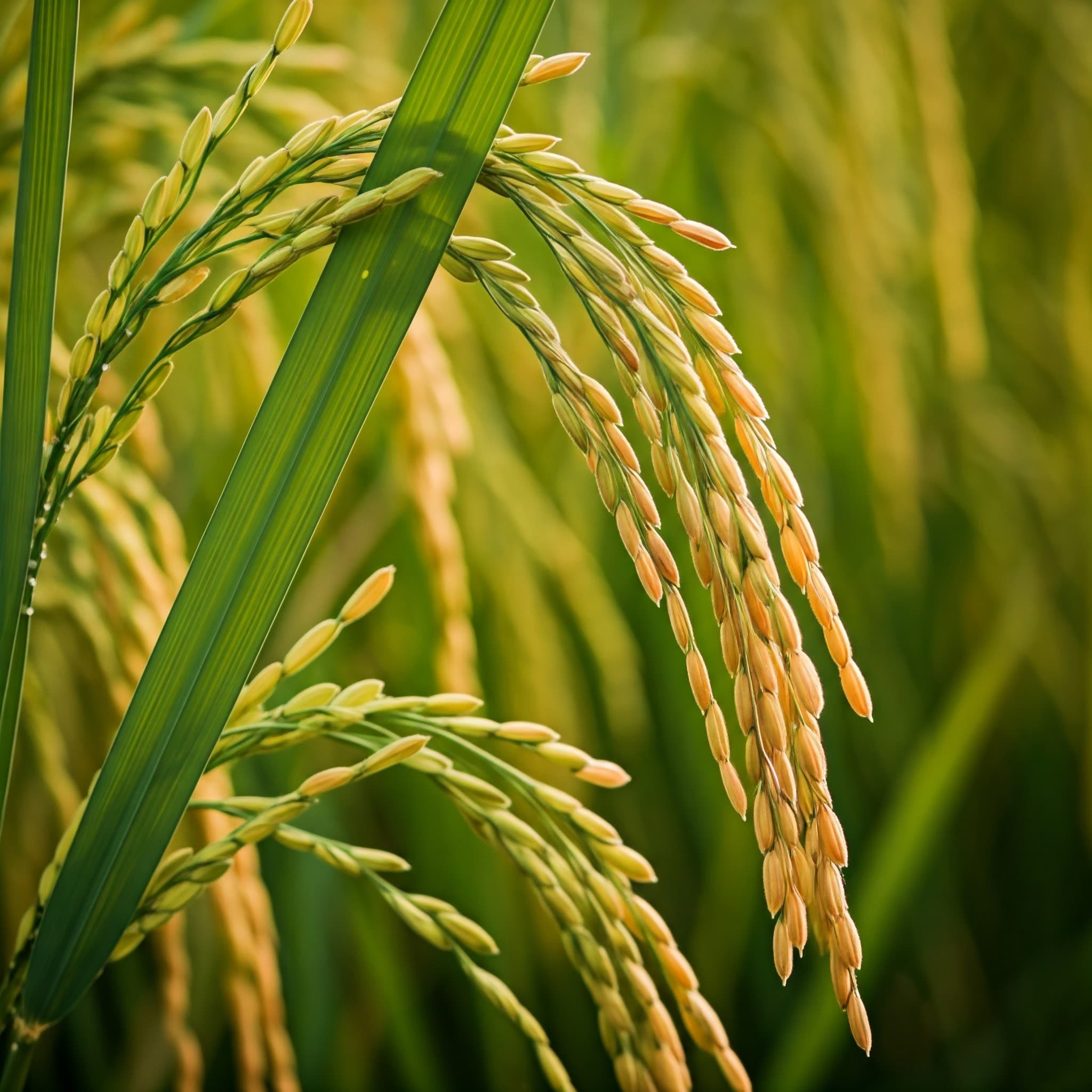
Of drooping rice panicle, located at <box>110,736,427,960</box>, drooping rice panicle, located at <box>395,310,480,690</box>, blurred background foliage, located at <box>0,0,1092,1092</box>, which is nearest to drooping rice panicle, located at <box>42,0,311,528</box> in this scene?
drooping rice panicle, located at <box>110,736,427,960</box>

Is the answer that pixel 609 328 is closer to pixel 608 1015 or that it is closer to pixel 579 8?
pixel 608 1015

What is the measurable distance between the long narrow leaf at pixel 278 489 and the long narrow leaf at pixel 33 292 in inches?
1.8

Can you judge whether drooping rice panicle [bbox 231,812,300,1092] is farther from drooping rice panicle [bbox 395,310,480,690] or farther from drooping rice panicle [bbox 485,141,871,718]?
drooping rice panicle [bbox 485,141,871,718]


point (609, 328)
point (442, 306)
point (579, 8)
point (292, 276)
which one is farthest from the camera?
point (579, 8)

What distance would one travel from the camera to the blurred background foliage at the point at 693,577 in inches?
38.5

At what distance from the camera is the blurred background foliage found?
3.21 feet

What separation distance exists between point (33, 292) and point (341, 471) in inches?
4.8

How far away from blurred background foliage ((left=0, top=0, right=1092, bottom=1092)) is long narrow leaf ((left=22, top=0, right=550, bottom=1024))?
0.42 metres

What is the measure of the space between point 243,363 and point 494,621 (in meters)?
0.38

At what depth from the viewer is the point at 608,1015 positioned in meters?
0.39

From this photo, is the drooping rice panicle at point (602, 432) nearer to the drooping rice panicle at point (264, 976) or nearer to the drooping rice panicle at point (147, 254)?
the drooping rice panicle at point (147, 254)

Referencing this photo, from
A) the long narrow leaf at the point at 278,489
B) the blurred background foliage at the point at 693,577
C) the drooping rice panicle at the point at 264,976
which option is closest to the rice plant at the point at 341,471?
the long narrow leaf at the point at 278,489

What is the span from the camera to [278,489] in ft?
1.08

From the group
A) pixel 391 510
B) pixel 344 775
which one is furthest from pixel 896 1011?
pixel 344 775
